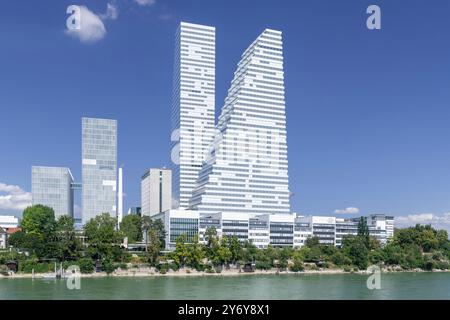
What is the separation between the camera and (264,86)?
96438 millimetres

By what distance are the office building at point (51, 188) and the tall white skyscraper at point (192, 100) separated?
71.2ft

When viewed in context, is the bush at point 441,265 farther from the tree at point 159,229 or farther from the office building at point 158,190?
the office building at point 158,190

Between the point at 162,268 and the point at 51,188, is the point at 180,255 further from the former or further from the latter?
the point at 51,188

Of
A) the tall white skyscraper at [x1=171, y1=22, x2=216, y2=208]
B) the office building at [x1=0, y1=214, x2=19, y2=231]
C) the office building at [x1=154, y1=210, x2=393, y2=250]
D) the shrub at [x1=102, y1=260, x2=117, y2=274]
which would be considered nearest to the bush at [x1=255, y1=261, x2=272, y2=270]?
the office building at [x1=154, y1=210, x2=393, y2=250]

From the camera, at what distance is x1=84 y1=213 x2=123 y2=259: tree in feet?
184

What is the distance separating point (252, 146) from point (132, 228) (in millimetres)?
28449

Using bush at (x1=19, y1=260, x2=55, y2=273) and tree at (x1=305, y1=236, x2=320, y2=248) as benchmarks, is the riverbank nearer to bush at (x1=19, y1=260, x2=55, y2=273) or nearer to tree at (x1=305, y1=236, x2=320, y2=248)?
bush at (x1=19, y1=260, x2=55, y2=273)

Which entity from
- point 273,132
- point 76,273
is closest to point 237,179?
point 273,132

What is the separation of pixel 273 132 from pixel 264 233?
24058 mm

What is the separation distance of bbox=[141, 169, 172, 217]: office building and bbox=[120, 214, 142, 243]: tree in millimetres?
31860

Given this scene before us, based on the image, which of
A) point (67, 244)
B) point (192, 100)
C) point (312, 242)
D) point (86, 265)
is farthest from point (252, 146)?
point (86, 265)
